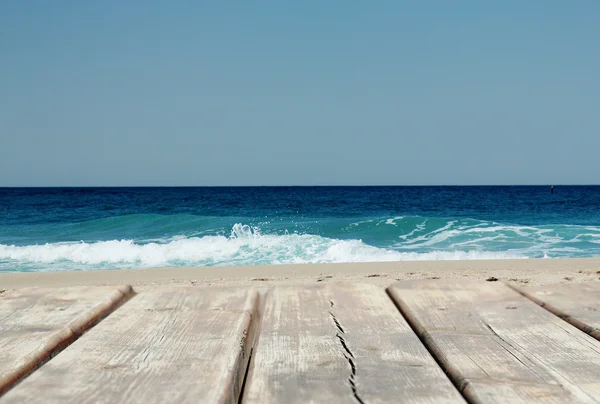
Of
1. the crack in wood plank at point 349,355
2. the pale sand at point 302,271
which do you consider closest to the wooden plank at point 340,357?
the crack in wood plank at point 349,355

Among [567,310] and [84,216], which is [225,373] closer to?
[567,310]

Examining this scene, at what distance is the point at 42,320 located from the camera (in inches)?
38.8

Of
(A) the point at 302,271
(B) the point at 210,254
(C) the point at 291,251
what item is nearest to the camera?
(A) the point at 302,271

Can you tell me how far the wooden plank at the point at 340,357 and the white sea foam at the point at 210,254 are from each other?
894cm

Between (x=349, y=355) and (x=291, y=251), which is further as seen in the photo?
(x=291, y=251)

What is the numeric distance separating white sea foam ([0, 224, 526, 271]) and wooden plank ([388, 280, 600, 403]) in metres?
8.87

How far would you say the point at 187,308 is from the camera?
3.56ft

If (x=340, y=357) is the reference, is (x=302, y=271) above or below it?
below

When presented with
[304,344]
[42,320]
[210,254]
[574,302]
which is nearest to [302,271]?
[210,254]

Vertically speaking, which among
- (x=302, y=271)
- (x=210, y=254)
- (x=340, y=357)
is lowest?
(x=210, y=254)

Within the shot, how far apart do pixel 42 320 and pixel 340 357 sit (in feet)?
1.70

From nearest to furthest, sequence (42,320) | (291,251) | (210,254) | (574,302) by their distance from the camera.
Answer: (42,320) < (574,302) < (210,254) < (291,251)

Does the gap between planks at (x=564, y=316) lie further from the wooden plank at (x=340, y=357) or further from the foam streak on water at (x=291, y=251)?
the foam streak on water at (x=291, y=251)

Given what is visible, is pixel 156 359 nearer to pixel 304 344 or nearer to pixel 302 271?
pixel 304 344
